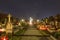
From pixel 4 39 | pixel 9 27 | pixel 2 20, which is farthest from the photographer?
pixel 2 20

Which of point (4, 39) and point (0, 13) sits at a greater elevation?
point (0, 13)

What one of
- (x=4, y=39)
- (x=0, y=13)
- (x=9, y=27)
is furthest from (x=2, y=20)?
(x=4, y=39)

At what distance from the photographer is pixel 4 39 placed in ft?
61.5

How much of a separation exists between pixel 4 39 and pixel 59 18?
1271 inches

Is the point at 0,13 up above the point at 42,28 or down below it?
above

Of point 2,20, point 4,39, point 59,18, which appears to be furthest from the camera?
point 2,20

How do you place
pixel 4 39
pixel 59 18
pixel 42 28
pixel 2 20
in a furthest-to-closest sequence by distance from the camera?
pixel 2 20 → pixel 42 28 → pixel 59 18 → pixel 4 39

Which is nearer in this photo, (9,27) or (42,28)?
(9,27)

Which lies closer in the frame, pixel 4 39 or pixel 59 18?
pixel 4 39

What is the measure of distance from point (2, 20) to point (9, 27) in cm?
4281

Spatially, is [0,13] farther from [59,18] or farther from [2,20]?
[59,18]

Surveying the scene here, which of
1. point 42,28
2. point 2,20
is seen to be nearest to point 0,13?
point 2,20

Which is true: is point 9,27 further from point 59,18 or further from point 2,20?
point 2,20

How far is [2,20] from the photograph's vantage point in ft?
251
